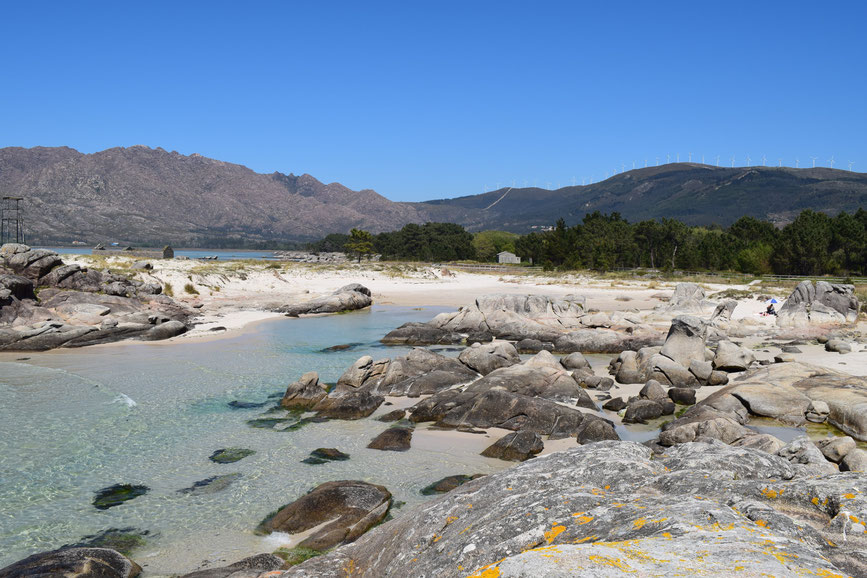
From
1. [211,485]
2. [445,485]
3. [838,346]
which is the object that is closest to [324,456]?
[211,485]

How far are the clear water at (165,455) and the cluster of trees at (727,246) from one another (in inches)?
2678

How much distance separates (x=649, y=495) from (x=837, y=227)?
83.6 meters

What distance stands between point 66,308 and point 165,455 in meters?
24.6

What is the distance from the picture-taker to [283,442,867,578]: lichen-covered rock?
404cm

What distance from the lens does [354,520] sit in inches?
423

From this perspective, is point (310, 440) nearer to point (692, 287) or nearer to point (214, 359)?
point (214, 359)

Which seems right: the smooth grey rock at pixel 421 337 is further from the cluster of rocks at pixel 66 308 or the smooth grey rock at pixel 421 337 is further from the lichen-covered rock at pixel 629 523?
the lichen-covered rock at pixel 629 523

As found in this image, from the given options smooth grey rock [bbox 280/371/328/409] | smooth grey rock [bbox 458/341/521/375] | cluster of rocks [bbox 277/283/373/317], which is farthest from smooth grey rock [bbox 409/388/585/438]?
cluster of rocks [bbox 277/283/373/317]

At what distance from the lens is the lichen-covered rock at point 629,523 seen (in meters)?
4.04

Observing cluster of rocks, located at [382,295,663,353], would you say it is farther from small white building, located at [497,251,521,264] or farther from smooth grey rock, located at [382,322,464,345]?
small white building, located at [497,251,521,264]

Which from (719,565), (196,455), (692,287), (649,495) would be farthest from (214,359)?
(692,287)

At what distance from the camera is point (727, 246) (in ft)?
296

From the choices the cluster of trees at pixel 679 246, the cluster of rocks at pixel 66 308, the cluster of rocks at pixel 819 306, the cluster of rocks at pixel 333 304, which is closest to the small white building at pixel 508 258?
the cluster of trees at pixel 679 246

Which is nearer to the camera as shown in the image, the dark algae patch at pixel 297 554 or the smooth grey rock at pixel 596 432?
the dark algae patch at pixel 297 554
